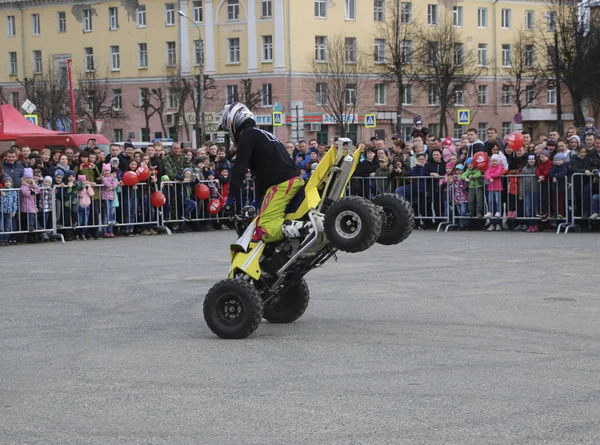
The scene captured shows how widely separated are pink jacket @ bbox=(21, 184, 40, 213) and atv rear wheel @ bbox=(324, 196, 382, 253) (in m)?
13.4

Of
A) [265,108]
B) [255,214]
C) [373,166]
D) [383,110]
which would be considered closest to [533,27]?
[383,110]

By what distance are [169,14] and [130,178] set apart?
57692 millimetres

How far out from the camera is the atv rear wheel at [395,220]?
9836 mm

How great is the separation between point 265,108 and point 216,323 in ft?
210

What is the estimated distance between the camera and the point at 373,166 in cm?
2444

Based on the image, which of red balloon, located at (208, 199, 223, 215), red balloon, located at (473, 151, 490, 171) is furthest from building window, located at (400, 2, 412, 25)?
red balloon, located at (473, 151, 490, 171)

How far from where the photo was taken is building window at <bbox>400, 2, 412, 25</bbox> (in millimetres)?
72250

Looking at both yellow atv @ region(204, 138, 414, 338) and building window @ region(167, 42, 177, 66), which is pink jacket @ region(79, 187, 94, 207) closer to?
yellow atv @ region(204, 138, 414, 338)

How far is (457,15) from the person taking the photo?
79812 mm

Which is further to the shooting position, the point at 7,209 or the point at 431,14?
the point at 431,14

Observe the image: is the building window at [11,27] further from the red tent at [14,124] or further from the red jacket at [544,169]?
the red jacket at [544,169]

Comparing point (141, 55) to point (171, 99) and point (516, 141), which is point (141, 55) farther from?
point (516, 141)

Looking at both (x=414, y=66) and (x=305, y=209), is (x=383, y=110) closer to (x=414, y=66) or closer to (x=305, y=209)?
(x=414, y=66)

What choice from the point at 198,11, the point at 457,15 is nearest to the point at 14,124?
the point at 198,11
